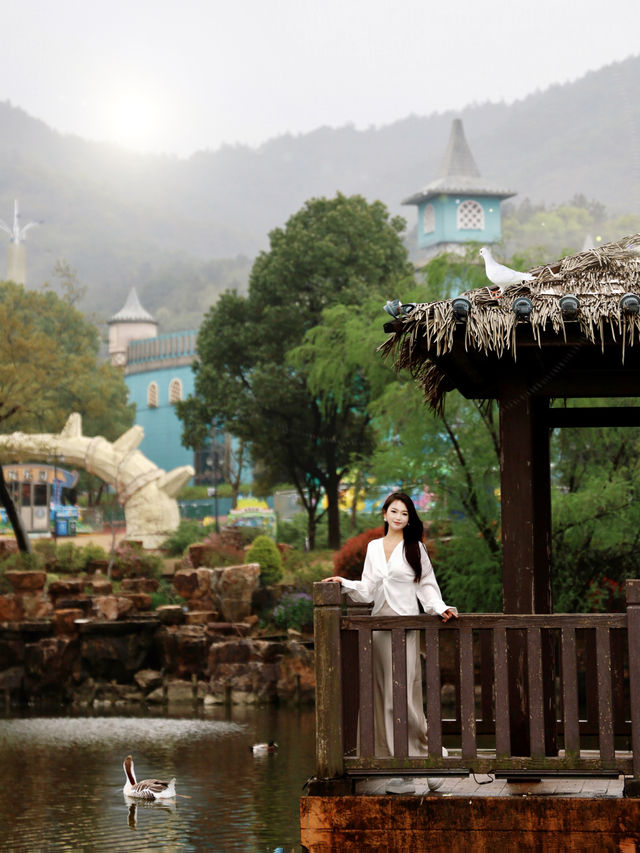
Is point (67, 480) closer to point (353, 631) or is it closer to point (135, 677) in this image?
point (135, 677)

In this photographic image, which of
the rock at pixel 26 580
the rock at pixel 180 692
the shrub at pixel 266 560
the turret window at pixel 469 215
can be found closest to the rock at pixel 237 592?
the shrub at pixel 266 560

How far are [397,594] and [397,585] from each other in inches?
1.9

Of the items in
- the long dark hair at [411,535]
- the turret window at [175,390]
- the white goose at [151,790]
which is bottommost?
the white goose at [151,790]

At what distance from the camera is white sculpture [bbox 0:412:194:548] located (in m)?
34.6

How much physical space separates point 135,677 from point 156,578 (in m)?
4.74

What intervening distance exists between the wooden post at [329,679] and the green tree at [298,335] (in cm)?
2410

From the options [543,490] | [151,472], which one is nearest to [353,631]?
[543,490]

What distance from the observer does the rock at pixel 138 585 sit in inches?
981

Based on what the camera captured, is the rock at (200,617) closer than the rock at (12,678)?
No

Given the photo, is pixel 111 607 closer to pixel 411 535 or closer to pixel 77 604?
pixel 77 604

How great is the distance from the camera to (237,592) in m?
23.6

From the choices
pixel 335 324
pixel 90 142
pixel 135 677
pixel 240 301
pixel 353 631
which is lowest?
pixel 135 677

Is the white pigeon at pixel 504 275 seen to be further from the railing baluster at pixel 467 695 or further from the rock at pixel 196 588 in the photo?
the rock at pixel 196 588

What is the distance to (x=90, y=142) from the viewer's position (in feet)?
563
